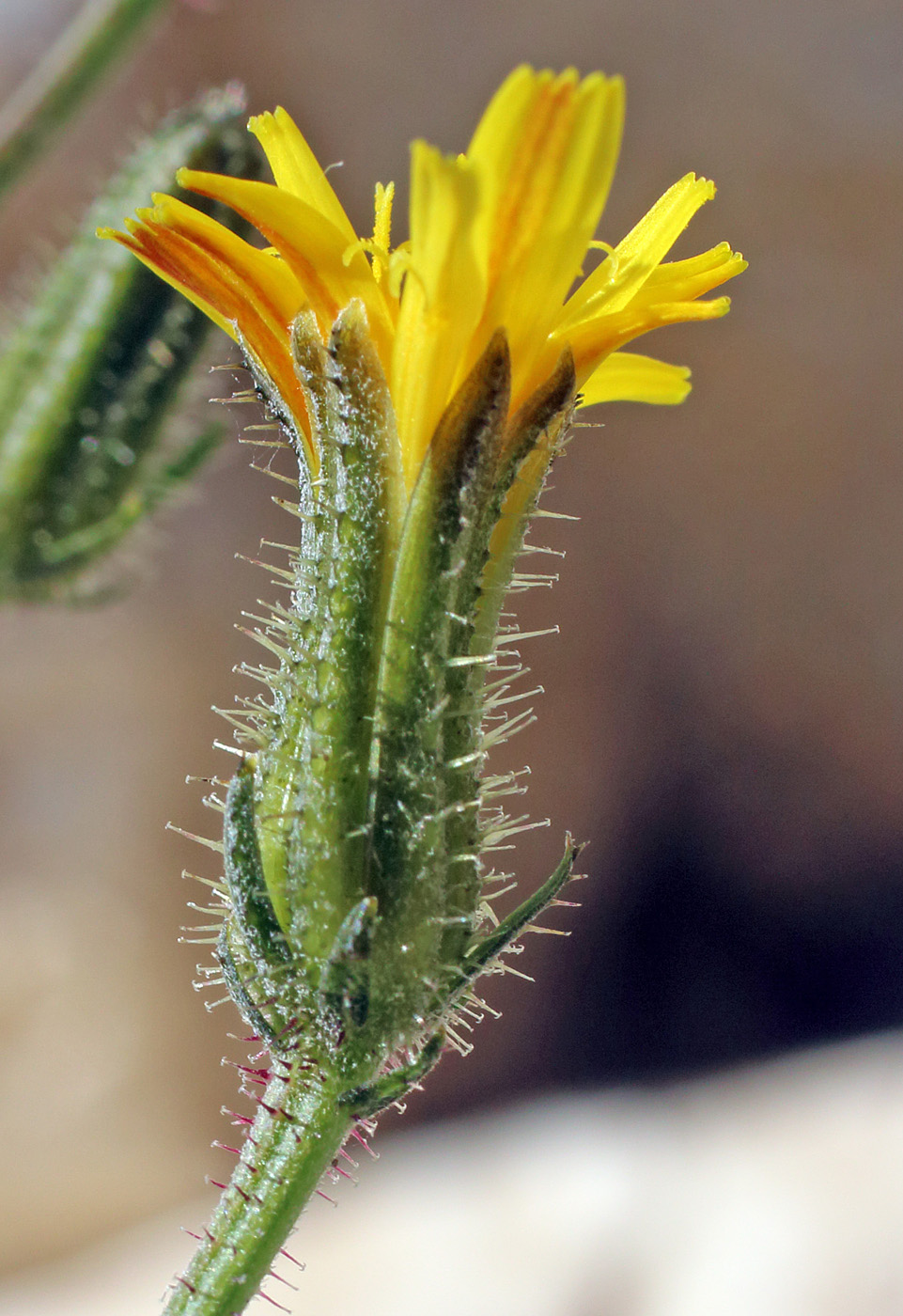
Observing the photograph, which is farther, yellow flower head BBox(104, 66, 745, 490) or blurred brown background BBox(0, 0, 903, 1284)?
blurred brown background BBox(0, 0, 903, 1284)

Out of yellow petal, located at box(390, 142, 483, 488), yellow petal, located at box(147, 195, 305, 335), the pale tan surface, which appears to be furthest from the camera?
the pale tan surface

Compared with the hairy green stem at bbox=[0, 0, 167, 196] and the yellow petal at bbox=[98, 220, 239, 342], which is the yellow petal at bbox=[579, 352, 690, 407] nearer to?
the yellow petal at bbox=[98, 220, 239, 342]

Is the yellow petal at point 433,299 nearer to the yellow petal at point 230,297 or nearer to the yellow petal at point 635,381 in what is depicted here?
the yellow petal at point 230,297

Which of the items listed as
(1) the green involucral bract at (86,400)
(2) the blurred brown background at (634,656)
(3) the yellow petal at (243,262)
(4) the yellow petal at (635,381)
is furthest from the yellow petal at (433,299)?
(2) the blurred brown background at (634,656)

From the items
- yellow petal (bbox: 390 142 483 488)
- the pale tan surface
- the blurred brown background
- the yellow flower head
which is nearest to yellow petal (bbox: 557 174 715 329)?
the yellow flower head

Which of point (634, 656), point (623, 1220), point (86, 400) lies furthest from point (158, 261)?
point (634, 656)

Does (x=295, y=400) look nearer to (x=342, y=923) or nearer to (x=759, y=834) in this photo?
(x=342, y=923)

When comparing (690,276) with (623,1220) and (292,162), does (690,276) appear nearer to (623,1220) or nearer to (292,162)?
(292,162)

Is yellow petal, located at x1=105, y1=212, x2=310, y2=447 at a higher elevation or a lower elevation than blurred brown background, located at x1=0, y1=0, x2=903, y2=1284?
lower
